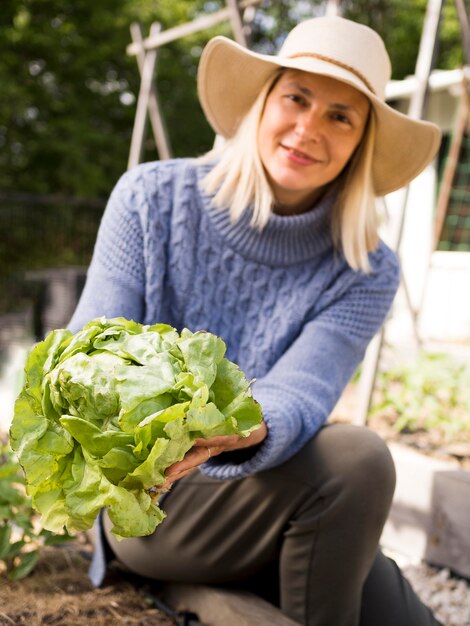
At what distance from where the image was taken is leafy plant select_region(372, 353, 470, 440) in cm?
355

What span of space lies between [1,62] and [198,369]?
14.8 metres

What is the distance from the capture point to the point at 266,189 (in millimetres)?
2213

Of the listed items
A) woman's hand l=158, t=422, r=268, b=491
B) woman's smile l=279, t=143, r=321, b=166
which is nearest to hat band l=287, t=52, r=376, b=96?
woman's smile l=279, t=143, r=321, b=166

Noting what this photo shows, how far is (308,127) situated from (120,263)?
0.69 metres

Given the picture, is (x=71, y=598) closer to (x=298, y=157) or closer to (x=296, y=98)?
(x=298, y=157)

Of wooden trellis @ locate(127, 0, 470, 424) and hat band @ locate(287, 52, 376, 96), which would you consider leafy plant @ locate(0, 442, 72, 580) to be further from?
wooden trellis @ locate(127, 0, 470, 424)

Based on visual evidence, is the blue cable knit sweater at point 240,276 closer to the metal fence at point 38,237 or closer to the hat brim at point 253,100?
the hat brim at point 253,100

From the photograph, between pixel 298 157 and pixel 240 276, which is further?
pixel 240 276

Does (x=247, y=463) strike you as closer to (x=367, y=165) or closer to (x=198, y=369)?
(x=198, y=369)

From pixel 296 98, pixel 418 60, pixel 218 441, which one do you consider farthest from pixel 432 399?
pixel 218 441

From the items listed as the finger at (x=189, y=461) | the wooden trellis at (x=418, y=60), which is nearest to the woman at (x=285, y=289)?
the finger at (x=189, y=461)

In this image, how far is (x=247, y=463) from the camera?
183cm

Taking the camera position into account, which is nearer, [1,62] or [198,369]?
[198,369]

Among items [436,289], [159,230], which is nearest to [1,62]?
[436,289]
